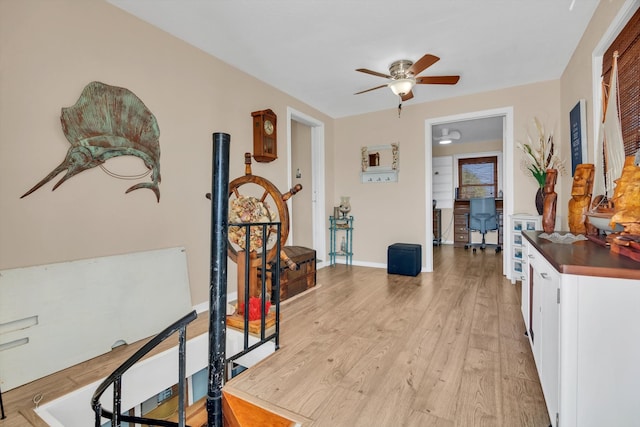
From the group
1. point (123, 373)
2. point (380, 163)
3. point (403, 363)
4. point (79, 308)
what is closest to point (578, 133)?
point (380, 163)

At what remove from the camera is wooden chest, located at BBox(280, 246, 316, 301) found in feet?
9.80

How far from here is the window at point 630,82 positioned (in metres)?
1.57

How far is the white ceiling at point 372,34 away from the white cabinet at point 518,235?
5.29 ft

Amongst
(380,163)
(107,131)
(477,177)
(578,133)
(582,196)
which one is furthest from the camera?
(477,177)

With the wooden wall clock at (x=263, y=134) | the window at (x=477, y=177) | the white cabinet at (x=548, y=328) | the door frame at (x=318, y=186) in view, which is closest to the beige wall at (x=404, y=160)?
the door frame at (x=318, y=186)

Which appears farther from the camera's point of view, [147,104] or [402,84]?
[402,84]

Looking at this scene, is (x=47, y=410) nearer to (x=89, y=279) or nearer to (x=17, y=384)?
(x=17, y=384)

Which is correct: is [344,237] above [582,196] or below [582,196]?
below

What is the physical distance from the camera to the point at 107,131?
2018 mm

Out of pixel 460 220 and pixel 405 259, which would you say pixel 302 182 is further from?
pixel 460 220

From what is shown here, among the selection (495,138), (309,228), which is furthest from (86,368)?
(495,138)

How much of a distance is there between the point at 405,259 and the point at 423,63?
7.69ft

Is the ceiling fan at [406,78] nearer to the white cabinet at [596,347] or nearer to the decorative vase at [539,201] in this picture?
the decorative vase at [539,201]

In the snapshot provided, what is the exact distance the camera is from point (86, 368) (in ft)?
5.70
